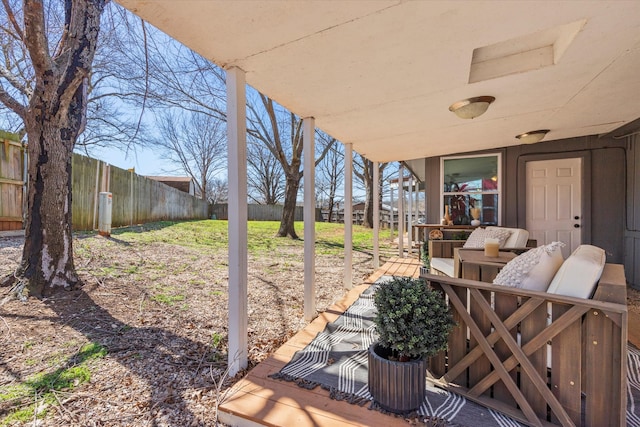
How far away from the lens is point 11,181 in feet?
16.1

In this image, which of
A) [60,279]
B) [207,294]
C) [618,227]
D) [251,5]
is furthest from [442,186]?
[60,279]

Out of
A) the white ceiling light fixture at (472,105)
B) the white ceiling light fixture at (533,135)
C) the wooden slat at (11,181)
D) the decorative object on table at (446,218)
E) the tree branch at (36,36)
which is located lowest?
the decorative object on table at (446,218)

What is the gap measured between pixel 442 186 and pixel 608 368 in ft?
16.0

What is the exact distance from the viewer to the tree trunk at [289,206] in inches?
320

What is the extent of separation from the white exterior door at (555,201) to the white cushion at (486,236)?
1583 mm

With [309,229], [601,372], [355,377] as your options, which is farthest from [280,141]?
[601,372]

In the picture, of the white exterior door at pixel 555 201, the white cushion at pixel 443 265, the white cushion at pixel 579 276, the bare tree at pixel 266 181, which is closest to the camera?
the white cushion at pixel 579 276

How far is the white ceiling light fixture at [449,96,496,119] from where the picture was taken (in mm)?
2691

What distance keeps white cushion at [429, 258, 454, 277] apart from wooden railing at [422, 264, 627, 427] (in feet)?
5.09

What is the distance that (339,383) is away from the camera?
1.80 m

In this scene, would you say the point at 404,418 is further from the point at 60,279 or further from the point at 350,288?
the point at 60,279

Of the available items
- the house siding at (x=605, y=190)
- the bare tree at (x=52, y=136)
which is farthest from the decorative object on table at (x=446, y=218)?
the bare tree at (x=52, y=136)

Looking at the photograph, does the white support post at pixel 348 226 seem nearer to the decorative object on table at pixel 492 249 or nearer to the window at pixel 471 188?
the decorative object on table at pixel 492 249

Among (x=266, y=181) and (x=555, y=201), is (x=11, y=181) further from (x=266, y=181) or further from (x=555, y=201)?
(x=266, y=181)
